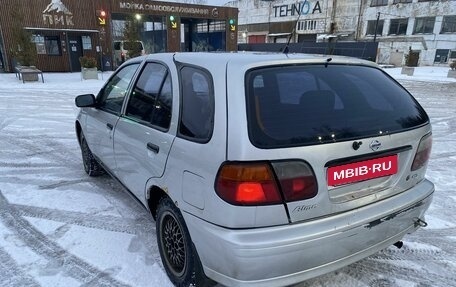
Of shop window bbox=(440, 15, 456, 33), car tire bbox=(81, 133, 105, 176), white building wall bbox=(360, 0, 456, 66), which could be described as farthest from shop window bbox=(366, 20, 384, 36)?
car tire bbox=(81, 133, 105, 176)

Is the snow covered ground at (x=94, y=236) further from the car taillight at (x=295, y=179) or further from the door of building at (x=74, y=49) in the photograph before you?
the door of building at (x=74, y=49)

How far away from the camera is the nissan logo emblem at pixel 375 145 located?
2029 millimetres

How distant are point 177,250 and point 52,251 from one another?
3.98ft

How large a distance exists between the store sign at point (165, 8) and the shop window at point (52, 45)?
15.8 feet

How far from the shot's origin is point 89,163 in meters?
4.43

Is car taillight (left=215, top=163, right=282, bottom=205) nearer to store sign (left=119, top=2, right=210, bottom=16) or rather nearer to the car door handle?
the car door handle

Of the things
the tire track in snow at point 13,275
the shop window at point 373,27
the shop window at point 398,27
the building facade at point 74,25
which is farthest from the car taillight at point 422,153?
the shop window at point 373,27

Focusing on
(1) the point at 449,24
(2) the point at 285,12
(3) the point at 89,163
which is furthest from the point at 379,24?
(3) the point at 89,163

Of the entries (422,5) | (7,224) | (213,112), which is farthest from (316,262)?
(422,5)

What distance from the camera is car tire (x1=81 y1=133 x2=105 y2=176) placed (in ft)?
14.3

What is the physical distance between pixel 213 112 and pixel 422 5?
4698cm

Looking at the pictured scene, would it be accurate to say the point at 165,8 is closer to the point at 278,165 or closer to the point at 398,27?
the point at 278,165

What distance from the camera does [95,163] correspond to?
4371mm

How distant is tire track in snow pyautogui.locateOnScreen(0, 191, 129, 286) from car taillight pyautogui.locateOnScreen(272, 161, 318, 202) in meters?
1.49
